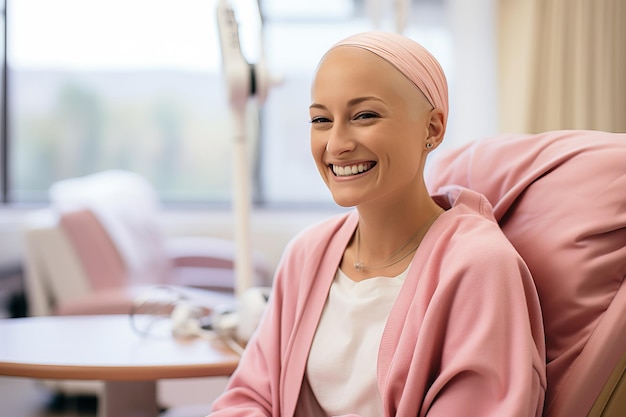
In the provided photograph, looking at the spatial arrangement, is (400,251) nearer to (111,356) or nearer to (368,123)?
(368,123)

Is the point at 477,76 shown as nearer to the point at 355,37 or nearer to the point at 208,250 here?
the point at 208,250

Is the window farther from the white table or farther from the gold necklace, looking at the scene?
the gold necklace

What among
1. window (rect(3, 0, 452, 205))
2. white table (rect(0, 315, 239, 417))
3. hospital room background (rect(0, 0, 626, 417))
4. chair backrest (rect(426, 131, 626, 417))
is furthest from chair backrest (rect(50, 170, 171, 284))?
chair backrest (rect(426, 131, 626, 417))

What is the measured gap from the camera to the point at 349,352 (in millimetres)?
1222

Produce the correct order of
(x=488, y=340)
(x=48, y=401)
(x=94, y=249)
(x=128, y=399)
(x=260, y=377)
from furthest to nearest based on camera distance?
1. (x=48, y=401)
2. (x=94, y=249)
3. (x=128, y=399)
4. (x=260, y=377)
5. (x=488, y=340)

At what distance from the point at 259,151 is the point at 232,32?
2246 mm

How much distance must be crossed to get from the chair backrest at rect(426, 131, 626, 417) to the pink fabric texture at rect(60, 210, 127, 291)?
85.1 inches

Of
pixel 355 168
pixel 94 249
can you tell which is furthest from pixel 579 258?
pixel 94 249

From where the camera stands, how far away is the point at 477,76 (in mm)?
3461

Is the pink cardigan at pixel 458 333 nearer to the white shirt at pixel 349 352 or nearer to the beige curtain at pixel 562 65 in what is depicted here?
the white shirt at pixel 349 352

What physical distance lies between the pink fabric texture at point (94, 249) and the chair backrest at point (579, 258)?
2163mm

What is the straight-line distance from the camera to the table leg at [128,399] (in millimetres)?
1810

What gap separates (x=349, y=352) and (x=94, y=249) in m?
2.08

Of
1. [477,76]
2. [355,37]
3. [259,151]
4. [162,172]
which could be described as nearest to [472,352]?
[355,37]
